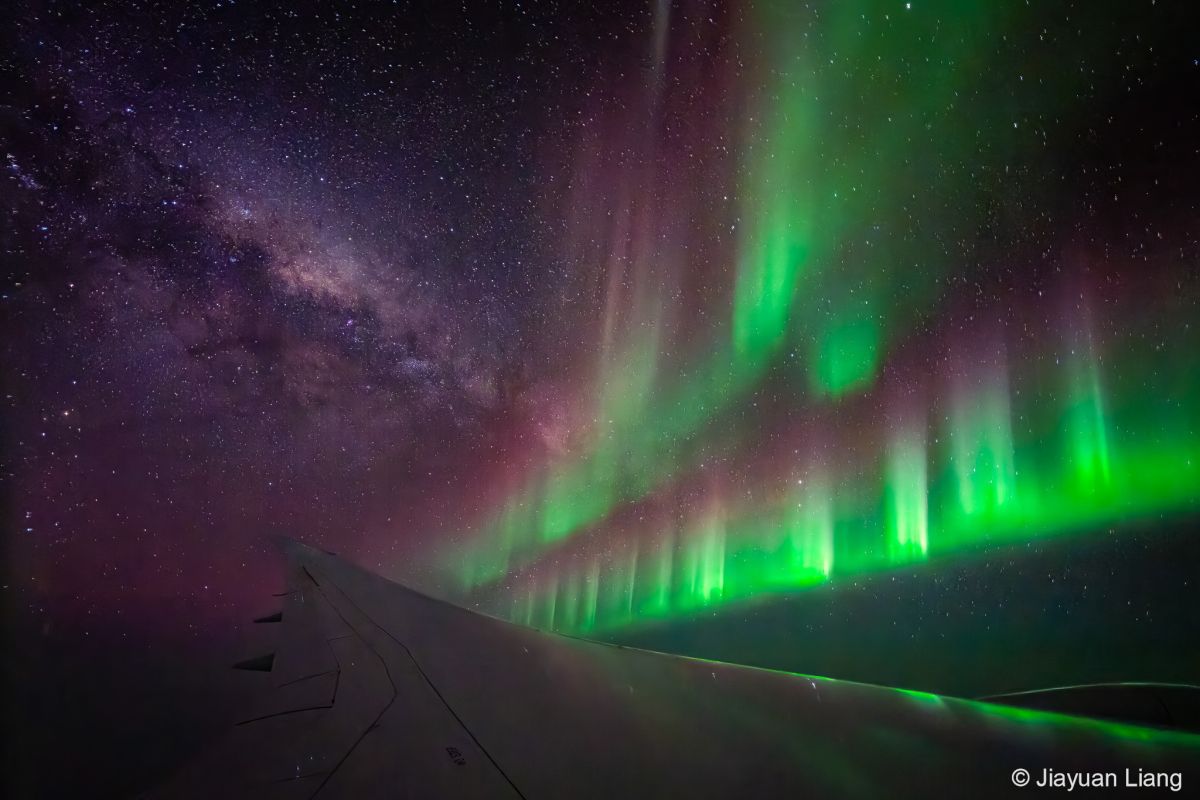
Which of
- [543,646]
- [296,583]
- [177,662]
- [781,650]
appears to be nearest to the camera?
[543,646]

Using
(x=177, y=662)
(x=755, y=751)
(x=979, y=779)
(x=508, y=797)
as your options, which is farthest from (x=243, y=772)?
(x=177, y=662)

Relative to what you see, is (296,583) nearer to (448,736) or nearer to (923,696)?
(448,736)

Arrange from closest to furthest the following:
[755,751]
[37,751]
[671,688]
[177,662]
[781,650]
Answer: [755,751]
[671,688]
[37,751]
[177,662]
[781,650]

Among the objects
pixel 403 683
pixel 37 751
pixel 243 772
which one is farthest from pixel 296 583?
pixel 37 751

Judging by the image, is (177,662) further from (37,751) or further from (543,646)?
(543,646)

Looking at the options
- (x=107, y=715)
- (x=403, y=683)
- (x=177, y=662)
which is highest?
(x=403, y=683)

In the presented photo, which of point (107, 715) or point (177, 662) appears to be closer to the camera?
point (107, 715)

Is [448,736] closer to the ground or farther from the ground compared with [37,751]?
farther from the ground
